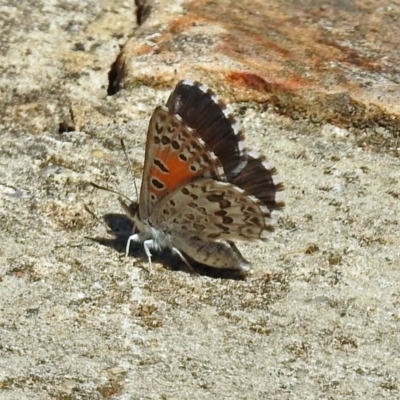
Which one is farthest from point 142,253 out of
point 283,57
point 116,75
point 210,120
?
point 283,57

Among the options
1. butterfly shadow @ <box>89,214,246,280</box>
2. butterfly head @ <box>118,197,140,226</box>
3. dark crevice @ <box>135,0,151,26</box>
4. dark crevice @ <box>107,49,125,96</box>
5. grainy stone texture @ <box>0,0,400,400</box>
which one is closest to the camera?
grainy stone texture @ <box>0,0,400,400</box>

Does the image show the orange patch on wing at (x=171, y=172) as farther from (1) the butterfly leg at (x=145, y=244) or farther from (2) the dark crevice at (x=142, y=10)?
(2) the dark crevice at (x=142, y=10)

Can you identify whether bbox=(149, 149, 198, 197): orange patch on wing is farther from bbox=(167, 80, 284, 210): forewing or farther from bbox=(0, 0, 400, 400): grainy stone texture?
bbox=(0, 0, 400, 400): grainy stone texture

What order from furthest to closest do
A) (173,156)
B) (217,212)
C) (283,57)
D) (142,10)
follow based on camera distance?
(142,10)
(283,57)
(217,212)
(173,156)

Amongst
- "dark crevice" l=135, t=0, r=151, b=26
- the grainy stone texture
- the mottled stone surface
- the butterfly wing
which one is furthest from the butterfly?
"dark crevice" l=135, t=0, r=151, b=26

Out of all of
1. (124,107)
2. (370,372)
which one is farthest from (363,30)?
(370,372)

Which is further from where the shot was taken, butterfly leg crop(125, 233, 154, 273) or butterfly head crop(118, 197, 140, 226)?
butterfly head crop(118, 197, 140, 226)

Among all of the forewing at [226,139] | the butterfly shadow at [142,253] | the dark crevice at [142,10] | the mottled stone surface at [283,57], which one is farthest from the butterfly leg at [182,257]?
the dark crevice at [142,10]

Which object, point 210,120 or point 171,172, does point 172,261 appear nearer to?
point 171,172
